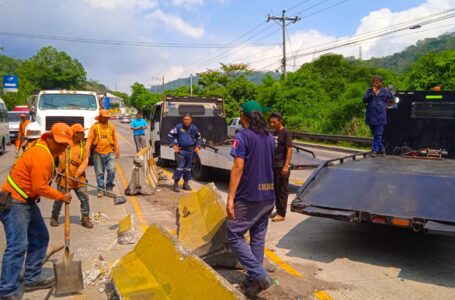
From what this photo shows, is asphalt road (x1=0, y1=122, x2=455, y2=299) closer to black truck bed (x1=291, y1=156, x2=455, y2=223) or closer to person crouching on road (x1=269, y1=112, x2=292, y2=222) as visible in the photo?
person crouching on road (x1=269, y1=112, x2=292, y2=222)

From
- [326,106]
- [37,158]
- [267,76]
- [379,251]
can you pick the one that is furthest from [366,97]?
[267,76]

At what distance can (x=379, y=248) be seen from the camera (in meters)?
5.99

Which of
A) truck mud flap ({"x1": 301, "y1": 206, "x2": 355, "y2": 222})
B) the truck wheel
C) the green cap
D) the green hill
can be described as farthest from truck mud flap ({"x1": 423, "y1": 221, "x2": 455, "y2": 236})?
the green hill

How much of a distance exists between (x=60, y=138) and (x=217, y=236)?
1962mm

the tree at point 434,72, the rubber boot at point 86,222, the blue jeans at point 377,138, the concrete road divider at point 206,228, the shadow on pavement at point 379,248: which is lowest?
the shadow on pavement at point 379,248

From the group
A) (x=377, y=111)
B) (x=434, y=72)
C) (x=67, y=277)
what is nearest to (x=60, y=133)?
(x=67, y=277)

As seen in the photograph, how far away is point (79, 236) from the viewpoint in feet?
21.5

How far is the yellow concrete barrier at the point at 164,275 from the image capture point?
3320mm

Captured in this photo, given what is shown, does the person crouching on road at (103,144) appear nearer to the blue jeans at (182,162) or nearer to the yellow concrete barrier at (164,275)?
the blue jeans at (182,162)

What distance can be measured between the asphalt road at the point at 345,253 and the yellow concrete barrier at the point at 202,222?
87cm

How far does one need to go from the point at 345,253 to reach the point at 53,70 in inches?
4312

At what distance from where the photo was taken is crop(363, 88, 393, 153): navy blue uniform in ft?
27.4

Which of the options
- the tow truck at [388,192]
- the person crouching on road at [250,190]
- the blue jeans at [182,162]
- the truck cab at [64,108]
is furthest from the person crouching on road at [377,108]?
the truck cab at [64,108]

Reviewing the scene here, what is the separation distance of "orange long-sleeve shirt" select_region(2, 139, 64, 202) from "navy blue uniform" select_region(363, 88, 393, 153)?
6.12 metres
